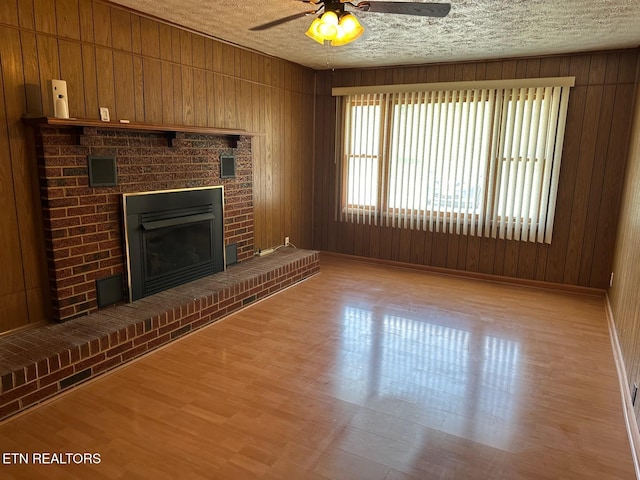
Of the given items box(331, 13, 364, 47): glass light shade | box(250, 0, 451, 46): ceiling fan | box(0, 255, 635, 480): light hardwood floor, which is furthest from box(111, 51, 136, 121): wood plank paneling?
box(0, 255, 635, 480): light hardwood floor

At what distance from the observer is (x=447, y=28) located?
3639mm

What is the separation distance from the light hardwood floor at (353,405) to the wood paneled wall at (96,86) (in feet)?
3.29

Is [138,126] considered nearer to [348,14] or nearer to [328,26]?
[328,26]

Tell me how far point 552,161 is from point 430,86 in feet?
5.16

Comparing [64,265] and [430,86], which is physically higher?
[430,86]

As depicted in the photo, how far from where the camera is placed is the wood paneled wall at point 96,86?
2.74m

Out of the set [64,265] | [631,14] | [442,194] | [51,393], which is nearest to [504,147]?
[442,194]

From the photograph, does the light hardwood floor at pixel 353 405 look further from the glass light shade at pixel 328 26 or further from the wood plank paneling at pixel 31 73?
the glass light shade at pixel 328 26

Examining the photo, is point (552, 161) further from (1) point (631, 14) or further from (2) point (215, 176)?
(2) point (215, 176)

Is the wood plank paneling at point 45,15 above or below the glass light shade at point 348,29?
above

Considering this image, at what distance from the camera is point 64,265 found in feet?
9.82

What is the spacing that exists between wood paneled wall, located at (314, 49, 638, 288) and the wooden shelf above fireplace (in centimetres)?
212

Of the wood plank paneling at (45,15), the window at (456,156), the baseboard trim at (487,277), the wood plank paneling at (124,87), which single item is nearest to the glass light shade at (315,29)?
the wood plank paneling at (124,87)

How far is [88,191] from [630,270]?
3.94 metres
